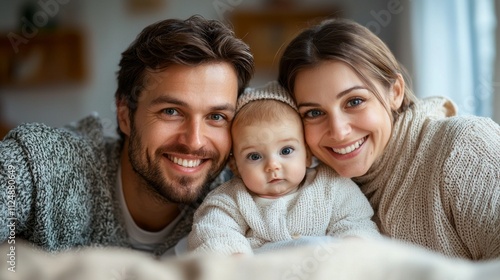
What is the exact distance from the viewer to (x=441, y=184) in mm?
1292

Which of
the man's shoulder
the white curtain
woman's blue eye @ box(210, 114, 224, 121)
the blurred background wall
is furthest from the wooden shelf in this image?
woman's blue eye @ box(210, 114, 224, 121)

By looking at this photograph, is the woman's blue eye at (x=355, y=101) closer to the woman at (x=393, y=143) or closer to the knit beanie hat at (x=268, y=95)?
the woman at (x=393, y=143)

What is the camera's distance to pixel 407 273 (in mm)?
803

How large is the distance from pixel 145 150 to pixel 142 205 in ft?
0.71

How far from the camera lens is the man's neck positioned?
1.65 m

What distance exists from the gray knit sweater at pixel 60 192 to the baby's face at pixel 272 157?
308 mm

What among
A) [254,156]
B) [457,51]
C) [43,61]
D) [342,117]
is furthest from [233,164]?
[43,61]

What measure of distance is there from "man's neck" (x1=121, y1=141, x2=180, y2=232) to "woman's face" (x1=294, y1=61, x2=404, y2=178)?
524mm

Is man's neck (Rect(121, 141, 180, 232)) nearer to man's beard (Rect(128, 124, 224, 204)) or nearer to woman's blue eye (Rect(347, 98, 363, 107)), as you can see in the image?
man's beard (Rect(128, 124, 224, 204))

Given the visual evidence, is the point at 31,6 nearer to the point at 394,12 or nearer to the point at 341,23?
the point at 394,12

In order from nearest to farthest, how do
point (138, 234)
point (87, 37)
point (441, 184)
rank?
point (441, 184)
point (138, 234)
point (87, 37)

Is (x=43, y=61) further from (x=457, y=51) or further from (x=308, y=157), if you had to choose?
(x=308, y=157)

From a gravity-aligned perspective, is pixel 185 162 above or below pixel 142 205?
above

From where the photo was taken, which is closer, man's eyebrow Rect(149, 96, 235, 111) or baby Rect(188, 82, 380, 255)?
baby Rect(188, 82, 380, 255)
